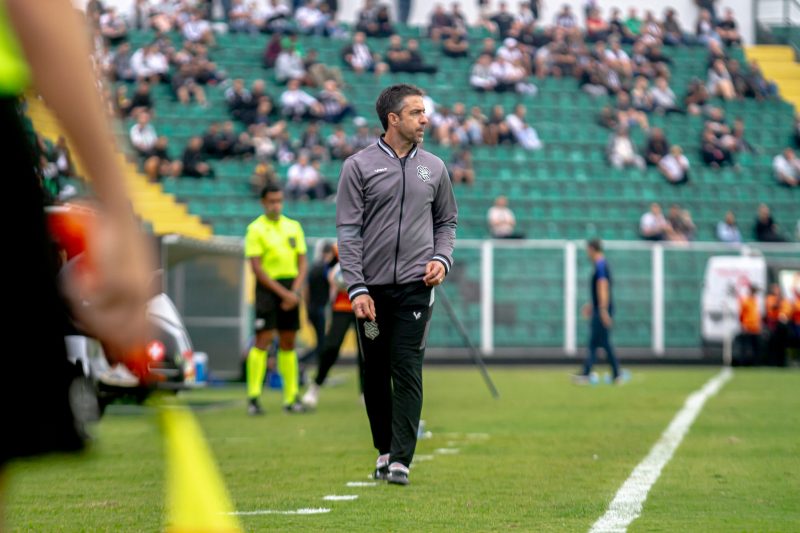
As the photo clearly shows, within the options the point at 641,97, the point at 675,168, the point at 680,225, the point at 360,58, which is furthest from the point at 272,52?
the point at 680,225

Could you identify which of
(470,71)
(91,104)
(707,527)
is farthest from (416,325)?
(470,71)

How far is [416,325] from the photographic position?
308 inches

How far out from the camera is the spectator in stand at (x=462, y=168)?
29.7 m

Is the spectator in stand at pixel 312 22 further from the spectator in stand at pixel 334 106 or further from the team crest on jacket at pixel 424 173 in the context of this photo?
the team crest on jacket at pixel 424 173

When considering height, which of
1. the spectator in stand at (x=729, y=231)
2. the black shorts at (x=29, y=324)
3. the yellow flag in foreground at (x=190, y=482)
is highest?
the black shorts at (x=29, y=324)

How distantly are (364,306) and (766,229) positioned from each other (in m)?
22.8

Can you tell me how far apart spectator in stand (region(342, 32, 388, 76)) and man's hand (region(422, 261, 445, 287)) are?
84.4 feet

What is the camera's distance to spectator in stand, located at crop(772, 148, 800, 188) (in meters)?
31.4

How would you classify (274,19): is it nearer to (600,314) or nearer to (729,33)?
(729,33)

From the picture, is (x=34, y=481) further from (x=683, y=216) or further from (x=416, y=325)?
(x=683, y=216)

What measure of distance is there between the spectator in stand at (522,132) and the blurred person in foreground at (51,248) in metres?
29.6

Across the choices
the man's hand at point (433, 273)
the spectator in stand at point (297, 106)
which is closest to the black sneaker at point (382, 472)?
the man's hand at point (433, 273)

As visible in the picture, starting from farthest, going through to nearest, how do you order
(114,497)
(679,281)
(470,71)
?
(470,71), (679,281), (114,497)

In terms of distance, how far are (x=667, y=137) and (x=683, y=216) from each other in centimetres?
397
